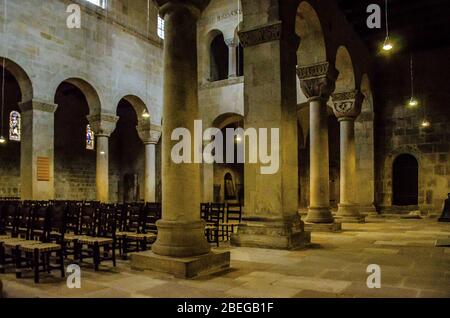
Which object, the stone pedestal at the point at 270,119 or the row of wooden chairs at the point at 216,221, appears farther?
A: the row of wooden chairs at the point at 216,221

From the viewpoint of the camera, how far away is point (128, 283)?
435 cm

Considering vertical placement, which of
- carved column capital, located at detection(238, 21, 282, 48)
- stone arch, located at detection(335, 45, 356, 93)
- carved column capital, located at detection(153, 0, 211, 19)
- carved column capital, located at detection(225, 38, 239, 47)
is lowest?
carved column capital, located at detection(153, 0, 211, 19)

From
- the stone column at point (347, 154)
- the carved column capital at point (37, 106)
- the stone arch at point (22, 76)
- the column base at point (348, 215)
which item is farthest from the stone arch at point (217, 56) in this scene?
the column base at point (348, 215)

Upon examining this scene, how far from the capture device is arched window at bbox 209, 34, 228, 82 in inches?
746

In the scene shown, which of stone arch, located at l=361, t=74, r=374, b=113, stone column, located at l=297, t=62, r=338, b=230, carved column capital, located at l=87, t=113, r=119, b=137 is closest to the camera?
stone column, located at l=297, t=62, r=338, b=230

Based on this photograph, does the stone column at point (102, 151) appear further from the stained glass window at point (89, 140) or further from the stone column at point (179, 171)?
the stone column at point (179, 171)

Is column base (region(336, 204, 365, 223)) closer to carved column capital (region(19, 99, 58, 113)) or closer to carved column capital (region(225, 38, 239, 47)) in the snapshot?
carved column capital (region(225, 38, 239, 47))

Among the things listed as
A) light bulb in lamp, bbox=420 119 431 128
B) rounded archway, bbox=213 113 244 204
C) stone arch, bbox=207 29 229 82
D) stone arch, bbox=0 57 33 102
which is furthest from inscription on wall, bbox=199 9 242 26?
light bulb in lamp, bbox=420 119 431 128

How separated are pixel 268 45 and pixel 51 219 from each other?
468 cm

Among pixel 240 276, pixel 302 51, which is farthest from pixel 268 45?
pixel 240 276

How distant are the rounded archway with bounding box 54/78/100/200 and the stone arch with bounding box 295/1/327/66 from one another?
13.1 metres

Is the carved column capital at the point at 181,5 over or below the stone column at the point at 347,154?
over

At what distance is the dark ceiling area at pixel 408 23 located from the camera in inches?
480

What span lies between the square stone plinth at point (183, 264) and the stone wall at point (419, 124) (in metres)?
12.2
